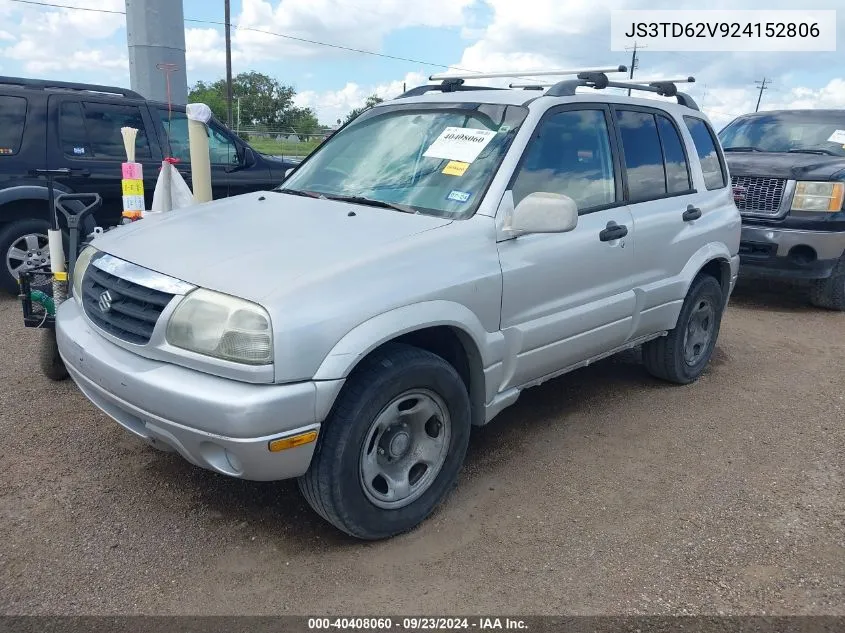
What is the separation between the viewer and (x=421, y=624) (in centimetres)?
256

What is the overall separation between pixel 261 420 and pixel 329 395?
26cm

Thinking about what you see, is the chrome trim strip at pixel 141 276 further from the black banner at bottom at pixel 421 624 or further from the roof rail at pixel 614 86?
the roof rail at pixel 614 86

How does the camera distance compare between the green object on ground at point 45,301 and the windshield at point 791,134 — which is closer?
the green object on ground at point 45,301

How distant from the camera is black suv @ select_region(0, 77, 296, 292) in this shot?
6562mm

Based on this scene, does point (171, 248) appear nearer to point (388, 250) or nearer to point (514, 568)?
point (388, 250)

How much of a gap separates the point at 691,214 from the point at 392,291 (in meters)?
2.58

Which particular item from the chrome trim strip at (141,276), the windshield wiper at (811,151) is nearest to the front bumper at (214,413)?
the chrome trim strip at (141,276)

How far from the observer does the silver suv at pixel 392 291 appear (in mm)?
2553

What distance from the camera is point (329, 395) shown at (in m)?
2.58

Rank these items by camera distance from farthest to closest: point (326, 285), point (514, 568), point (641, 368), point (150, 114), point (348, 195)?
1. point (150, 114)
2. point (641, 368)
3. point (348, 195)
4. point (514, 568)
5. point (326, 285)

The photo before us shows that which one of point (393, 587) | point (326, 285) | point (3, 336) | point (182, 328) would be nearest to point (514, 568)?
point (393, 587)

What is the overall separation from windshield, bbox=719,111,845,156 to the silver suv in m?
4.49

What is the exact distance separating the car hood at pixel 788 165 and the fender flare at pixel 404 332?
5.45 metres

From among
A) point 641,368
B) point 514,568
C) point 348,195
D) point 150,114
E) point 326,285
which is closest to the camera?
point 326,285
